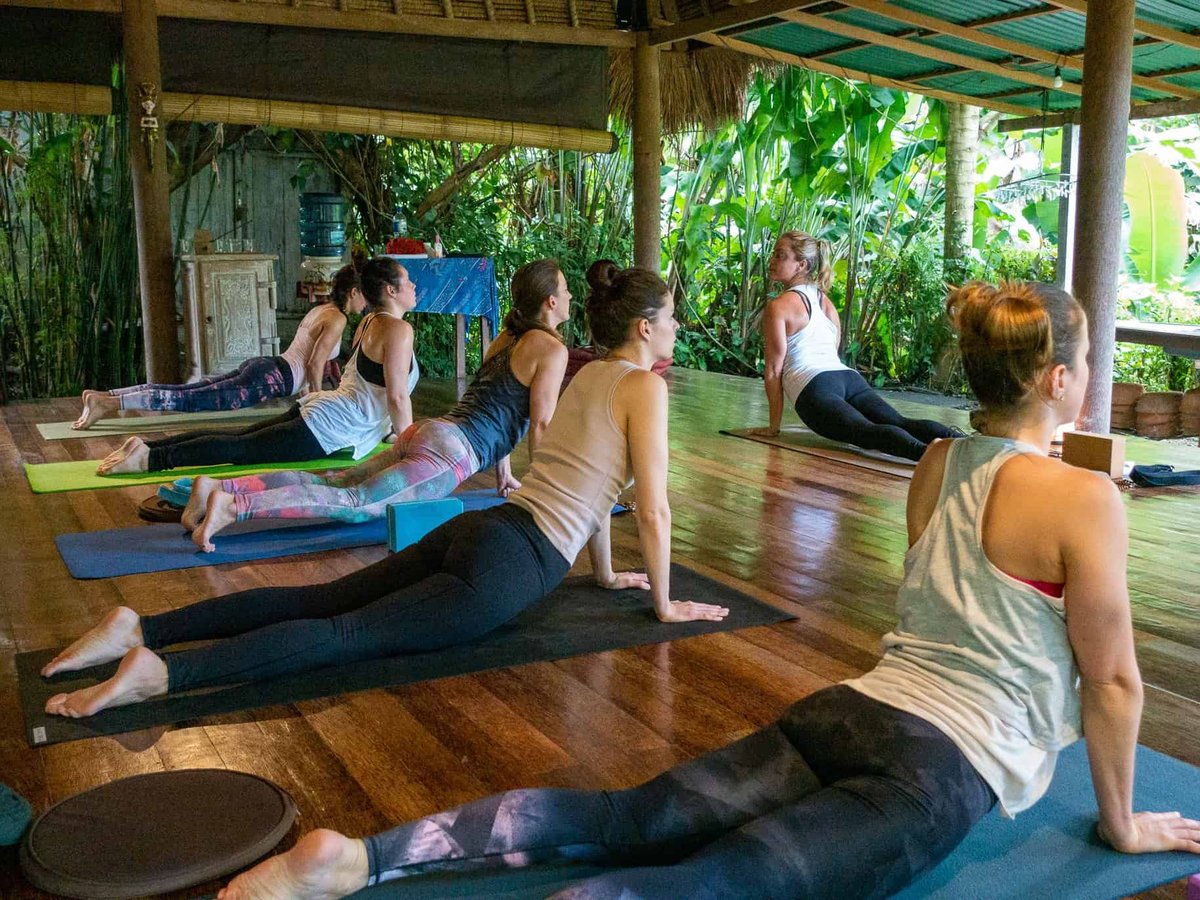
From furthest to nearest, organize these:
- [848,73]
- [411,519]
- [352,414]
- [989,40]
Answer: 1. [848,73]
2. [989,40]
3. [352,414]
4. [411,519]

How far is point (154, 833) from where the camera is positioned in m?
1.76

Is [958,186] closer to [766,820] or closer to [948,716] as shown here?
[948,716]

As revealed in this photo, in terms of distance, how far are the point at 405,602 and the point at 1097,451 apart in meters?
3.07

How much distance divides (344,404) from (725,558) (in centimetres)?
163

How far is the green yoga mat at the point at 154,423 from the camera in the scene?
560cm

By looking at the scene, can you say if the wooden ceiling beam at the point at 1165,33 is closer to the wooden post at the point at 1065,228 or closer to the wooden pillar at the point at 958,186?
the wooden post at the point at 1065,228

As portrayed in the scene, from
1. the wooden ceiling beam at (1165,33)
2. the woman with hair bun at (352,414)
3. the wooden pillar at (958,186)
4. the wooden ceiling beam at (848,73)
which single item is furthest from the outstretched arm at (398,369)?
the wooden pillar at (958,186)

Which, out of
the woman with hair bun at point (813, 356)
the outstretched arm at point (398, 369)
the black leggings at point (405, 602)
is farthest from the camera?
the woman with hair bun at point (813, 356)

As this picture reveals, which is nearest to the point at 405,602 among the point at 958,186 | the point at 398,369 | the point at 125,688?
the point at 125,688

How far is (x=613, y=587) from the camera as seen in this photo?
303cm

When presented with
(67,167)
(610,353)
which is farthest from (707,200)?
(610,353)

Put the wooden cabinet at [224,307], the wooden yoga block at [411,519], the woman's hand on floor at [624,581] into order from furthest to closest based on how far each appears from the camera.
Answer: the wooden cabinet at [224,307] → the wooden yoga block at [411,519] → the woman's hand on floor at [624,581]

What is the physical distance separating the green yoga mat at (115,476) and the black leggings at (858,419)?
196cm

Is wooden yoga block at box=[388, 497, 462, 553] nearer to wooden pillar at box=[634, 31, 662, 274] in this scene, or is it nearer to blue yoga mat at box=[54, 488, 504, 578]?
blue yoga mat at box=[54, 488, 504, 578]
